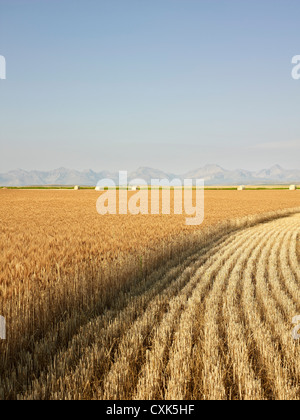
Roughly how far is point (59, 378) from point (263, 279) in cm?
529

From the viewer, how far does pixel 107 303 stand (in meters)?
5.48

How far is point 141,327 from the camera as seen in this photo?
4254 millimetres

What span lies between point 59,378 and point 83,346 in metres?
0.76

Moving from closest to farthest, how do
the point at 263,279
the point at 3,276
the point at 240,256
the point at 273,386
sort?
the point at 273,386 → the point at 3,276 → the point at 263,279 → the point at 240,256

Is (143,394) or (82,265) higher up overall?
(82,265)

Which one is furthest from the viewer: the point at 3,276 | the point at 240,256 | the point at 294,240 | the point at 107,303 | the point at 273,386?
the point at 294,240

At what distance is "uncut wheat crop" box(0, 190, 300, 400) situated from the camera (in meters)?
3.01

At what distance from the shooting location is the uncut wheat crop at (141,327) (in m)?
3.01

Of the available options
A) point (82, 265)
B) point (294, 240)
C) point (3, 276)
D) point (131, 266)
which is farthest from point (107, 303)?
point (294, 240)

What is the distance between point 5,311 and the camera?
3766 mm

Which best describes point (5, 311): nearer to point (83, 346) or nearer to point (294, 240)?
point (83, 346)

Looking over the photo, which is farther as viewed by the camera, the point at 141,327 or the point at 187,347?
the point at 141,327
